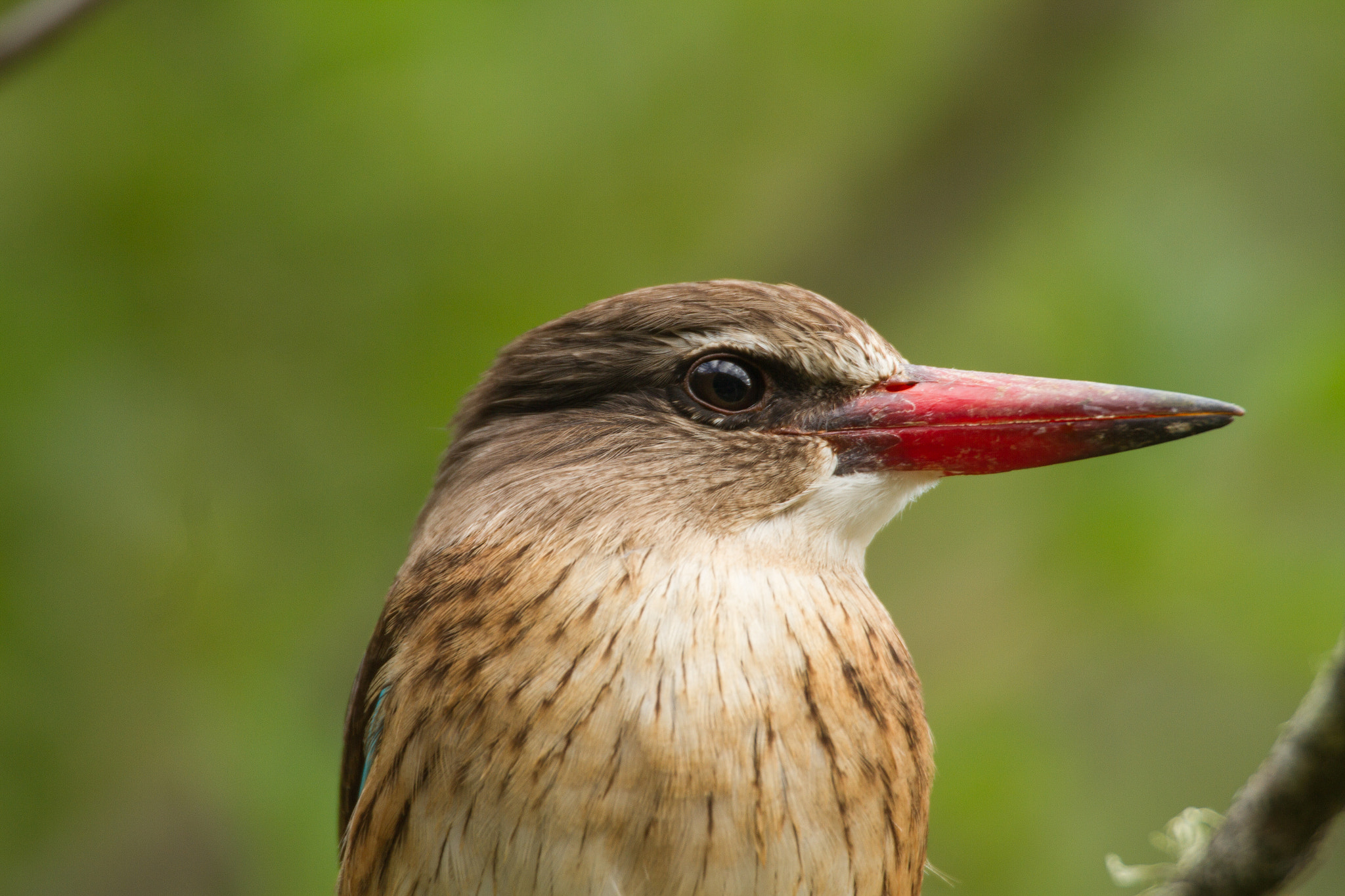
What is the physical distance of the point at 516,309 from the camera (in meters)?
4.09

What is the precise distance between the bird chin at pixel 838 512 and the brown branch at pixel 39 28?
1.49m

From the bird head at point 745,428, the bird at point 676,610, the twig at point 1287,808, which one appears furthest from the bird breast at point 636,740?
the twig at point 1287,808

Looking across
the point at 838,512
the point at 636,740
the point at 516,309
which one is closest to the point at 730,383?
the point at 838,512

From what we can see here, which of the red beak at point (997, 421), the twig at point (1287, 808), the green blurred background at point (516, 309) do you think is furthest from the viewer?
the green blurred background at point (516, 309)

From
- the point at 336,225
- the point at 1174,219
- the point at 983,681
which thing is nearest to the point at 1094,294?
the point at 1174,219

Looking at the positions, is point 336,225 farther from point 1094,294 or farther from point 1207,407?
point 1207,407

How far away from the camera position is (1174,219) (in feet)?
13.6

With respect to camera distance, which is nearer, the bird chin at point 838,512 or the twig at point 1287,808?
the twig at point 1287,808

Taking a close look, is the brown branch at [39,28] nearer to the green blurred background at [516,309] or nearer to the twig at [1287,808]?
the green blurred background at [516,309]

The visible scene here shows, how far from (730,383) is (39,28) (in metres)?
1.37

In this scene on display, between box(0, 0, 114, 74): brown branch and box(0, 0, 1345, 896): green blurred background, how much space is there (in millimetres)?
1459

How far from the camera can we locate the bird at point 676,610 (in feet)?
7.28

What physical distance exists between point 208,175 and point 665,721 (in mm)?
2518

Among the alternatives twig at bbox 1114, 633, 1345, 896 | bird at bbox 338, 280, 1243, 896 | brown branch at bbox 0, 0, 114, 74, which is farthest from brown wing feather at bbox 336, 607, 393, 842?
twig at bbox 1114, 633, 1345, 896
